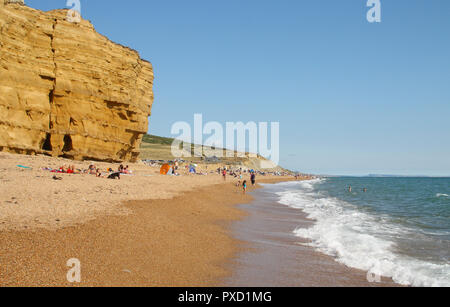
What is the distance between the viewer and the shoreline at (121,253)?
4.80 metres

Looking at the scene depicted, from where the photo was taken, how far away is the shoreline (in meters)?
4.80

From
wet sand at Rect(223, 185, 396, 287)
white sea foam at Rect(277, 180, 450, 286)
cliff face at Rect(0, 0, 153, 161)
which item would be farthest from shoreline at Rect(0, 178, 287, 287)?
cliff face at Rect(0, 0, 153, 161)

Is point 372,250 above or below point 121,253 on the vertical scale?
below

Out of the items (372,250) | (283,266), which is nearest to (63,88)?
(283,266)

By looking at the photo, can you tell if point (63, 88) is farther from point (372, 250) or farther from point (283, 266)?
point (372, 250)

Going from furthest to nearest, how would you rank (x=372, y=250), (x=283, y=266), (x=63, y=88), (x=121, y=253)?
(x=63, y=88) < (x=372, y=250) < (x=283, y=266) < (x=121, y=253)

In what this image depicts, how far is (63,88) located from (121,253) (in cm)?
2254

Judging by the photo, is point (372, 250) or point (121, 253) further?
point (372, 250)

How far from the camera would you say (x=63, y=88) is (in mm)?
24375

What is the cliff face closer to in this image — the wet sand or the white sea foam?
the wet sand

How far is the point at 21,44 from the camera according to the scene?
2211cm
